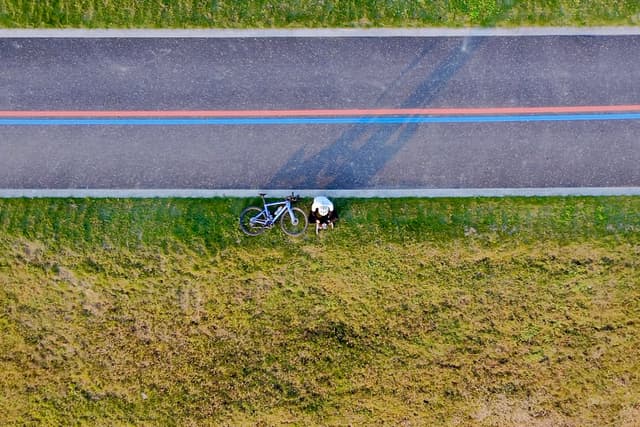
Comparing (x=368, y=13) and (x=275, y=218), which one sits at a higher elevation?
(x=368, y=13)

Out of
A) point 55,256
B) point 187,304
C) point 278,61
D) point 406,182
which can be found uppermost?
point 278,61

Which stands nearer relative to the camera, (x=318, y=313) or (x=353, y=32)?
(x=318, y=313)

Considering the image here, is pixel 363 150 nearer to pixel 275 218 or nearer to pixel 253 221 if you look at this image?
pixel 275 218

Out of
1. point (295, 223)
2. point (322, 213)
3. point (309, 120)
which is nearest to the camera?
point (322, 213)

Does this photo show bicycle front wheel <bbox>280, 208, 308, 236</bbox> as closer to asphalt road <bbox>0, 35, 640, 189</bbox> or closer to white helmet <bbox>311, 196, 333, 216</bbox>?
white helmet <bbox>311, 196, 333, 216</bbox>

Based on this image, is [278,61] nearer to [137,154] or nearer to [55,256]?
[137,154]

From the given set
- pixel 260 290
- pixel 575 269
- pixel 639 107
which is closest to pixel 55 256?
pixel 260 290

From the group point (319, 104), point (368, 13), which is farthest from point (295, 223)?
point (368, 13)
